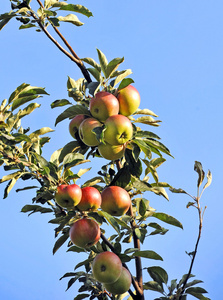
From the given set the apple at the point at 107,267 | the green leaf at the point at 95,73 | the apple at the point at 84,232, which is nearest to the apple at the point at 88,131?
the green leaf at the point at 95,73

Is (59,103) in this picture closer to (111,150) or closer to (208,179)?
(111,150)

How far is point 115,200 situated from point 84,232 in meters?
0.32

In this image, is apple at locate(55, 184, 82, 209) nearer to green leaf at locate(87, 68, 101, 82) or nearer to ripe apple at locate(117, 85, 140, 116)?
ripe apple at locate(117, 85, 140, 116)

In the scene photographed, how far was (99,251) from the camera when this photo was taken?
→ 3402 millimetres

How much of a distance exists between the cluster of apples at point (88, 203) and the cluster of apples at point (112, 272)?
144 mm

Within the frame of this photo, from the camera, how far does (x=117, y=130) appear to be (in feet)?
9.84

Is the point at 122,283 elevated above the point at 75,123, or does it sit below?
below

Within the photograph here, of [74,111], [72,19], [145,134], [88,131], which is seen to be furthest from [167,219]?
[72,19]

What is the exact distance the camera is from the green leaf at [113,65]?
127 inches

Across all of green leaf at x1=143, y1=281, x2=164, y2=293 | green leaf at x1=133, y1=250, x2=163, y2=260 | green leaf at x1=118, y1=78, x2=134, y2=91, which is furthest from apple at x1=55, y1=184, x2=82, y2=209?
green leaf at x1=143, y1=281, x2=164, y2=293

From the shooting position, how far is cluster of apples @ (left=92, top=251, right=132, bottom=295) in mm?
3139

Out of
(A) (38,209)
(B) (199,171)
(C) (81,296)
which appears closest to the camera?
(A) (38,209)

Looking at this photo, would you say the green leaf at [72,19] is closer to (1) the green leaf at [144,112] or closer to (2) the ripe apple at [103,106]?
(2) the ripe apple at [103,106]

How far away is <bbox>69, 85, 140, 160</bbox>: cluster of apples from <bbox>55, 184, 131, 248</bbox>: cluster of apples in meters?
0.26
